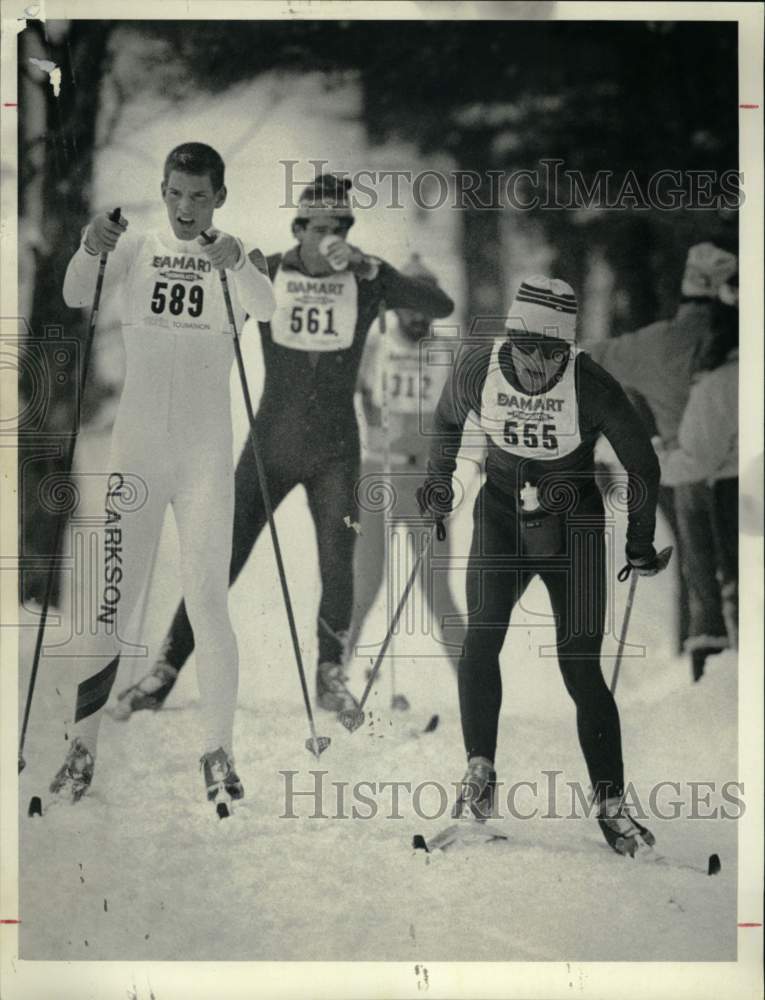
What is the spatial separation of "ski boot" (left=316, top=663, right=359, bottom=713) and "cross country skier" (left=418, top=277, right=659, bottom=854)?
26 centimetres

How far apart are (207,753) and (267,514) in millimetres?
562

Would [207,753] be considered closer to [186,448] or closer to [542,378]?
[186,448]

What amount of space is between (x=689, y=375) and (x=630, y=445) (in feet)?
0.71

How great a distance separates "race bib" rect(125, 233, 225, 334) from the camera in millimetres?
2244

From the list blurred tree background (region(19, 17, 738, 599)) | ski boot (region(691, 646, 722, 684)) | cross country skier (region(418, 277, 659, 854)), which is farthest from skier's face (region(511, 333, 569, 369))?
ski boot (region(691, 646, 722, 684))

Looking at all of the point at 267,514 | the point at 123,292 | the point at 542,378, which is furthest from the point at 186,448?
the point at 542,378

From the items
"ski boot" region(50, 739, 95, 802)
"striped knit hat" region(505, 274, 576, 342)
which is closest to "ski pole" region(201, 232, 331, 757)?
"ski boot" region(50, 739, 95, 802)

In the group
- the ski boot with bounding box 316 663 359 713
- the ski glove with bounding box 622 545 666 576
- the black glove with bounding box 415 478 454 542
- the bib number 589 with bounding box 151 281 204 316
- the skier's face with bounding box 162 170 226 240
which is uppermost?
the skier's face with bounding box 162 170 226 240

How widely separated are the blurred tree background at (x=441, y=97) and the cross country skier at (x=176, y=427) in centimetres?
13

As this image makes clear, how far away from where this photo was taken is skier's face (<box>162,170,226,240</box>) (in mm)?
2238

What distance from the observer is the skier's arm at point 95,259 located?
223cm

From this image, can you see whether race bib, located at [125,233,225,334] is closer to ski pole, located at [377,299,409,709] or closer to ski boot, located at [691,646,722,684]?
ski pole, located at [377,299,409,709]

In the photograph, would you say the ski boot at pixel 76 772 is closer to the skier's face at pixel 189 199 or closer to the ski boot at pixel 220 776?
the ski boot at pixel 220 776

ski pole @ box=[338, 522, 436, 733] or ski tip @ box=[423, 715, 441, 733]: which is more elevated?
ski pole @ box=[338, 522, 436, 733]
